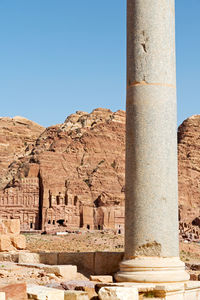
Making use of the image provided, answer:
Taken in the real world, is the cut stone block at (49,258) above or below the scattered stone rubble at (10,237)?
below

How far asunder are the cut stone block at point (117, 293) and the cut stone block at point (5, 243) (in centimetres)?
510

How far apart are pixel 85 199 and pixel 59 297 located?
73504 mm

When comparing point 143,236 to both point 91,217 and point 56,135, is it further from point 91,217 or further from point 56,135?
point 56,135

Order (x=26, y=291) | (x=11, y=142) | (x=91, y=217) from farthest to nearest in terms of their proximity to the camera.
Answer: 1. (x=11, y=142)
2. (x=91, y=217)
3. (x=26, y=291)

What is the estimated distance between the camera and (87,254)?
350 inches

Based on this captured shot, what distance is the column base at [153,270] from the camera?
21.7 ft

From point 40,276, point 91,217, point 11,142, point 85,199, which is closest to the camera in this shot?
point 40,276

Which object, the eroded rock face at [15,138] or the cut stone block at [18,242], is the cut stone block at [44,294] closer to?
the cut stone block at [18,242]

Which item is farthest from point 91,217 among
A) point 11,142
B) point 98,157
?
point 11,142

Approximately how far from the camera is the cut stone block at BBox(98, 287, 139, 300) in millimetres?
5941

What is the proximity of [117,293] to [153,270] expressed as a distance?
3.06ft

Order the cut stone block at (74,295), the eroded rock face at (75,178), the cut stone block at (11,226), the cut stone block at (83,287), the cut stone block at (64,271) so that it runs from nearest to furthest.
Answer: the cut stone block at (74,295) < the cut stone block at (83,287) < the cut stone block at (64,271) < the cut stone block at (11,226) < the eroded rock face at (75,178)

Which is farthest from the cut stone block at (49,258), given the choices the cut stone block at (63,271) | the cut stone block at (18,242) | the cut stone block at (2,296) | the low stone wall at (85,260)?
the cut stone block at (2,296)

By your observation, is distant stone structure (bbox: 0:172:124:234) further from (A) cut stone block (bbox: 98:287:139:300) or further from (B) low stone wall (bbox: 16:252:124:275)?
(A) cut stone block (bbox: 98:287:139:300)
